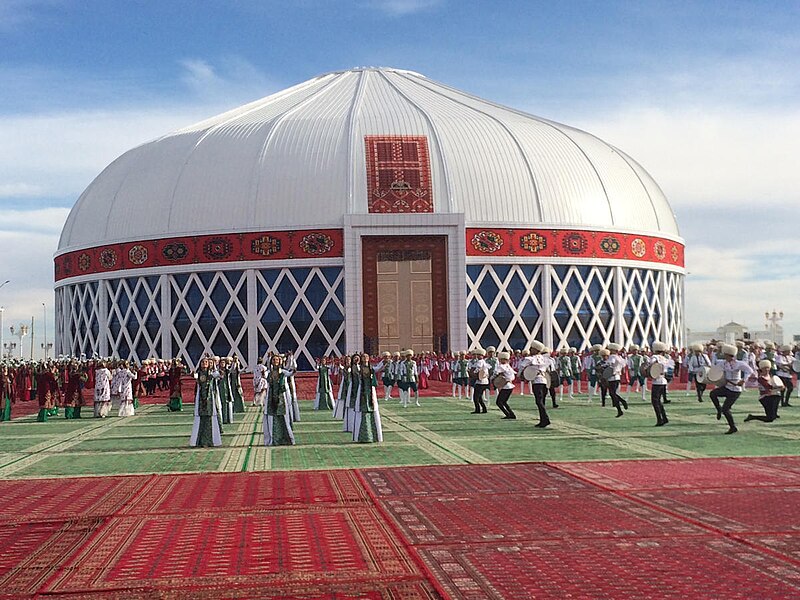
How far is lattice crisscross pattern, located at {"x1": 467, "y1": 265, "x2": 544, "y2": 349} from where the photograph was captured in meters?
33.3

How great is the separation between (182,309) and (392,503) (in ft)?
87.3

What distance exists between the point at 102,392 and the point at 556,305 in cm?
1751

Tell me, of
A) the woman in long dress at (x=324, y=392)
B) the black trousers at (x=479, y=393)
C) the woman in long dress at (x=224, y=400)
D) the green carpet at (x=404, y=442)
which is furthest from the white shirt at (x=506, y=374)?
the woman in long dress at (x=324, y=392)

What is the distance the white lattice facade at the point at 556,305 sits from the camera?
1316 inches

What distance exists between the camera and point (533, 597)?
5516 millimetres

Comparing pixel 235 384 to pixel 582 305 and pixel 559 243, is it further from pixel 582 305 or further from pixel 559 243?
pixel 582 305

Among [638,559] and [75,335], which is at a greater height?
[75,335]

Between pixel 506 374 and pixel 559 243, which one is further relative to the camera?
pixel 559 243

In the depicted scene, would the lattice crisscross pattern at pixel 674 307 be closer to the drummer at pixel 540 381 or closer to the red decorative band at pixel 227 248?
the red decorative band at pixel 227 248

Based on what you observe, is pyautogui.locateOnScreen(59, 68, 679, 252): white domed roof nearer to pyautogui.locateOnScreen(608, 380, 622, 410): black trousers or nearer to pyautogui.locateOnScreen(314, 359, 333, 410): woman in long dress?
pyautogui.locateOnScreen(314, 359, 333, 410): woman in long dress

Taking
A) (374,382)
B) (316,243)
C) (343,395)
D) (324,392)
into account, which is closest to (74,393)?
(324,392)

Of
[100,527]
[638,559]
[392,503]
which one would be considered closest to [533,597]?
[638,559]

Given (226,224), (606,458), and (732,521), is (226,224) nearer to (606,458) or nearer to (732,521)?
(606,458)

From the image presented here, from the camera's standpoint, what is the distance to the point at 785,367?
20.3 meters
